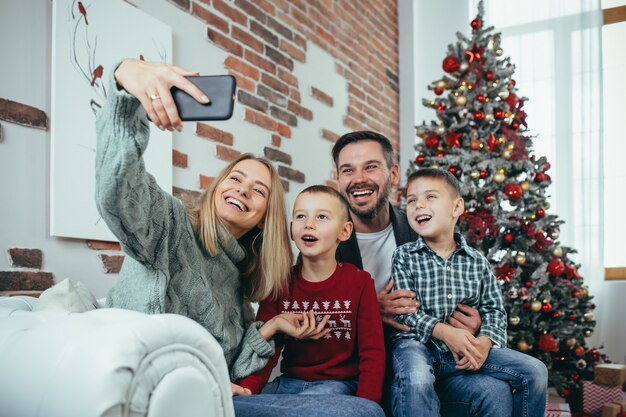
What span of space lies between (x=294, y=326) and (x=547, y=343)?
2116mm

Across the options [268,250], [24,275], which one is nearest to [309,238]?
[268,250]

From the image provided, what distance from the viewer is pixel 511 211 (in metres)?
3.40

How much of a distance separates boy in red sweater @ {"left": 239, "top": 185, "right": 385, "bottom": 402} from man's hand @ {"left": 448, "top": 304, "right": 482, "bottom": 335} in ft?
0.99

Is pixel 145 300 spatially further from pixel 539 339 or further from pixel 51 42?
pixel 539 339

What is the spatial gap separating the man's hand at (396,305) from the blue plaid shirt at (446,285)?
23 millimetres

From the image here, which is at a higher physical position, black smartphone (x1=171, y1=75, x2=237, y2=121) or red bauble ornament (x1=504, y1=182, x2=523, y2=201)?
black smartphone (x1=171, y1=75, x2=237, y2=121)

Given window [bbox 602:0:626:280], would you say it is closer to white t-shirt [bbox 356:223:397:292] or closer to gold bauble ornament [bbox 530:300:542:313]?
gold bauble ornament [bbox 530:300:542:313]

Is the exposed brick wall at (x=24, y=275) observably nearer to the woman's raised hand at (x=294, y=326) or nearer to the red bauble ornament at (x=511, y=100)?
the woman's raised hand at (x=294, y=326)

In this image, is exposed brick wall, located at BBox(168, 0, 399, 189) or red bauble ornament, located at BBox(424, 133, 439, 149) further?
red bauble ornament, located at BBox(424, 133, 439, 149)

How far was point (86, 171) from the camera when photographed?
2.14 meters

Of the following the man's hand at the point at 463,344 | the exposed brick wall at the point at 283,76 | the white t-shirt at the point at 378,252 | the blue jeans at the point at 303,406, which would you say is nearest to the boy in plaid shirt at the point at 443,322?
the man's hand at the point at 463,344

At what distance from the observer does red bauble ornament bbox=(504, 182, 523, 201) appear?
3317mm

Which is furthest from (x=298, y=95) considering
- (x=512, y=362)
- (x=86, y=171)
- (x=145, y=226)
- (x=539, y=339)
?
(x=145, y=226)

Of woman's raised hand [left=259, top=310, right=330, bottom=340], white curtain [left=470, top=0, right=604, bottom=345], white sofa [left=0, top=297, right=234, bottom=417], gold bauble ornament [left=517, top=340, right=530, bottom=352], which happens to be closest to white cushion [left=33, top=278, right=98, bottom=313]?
white sofa [left=0, top=297, right=234, bottom=417]
